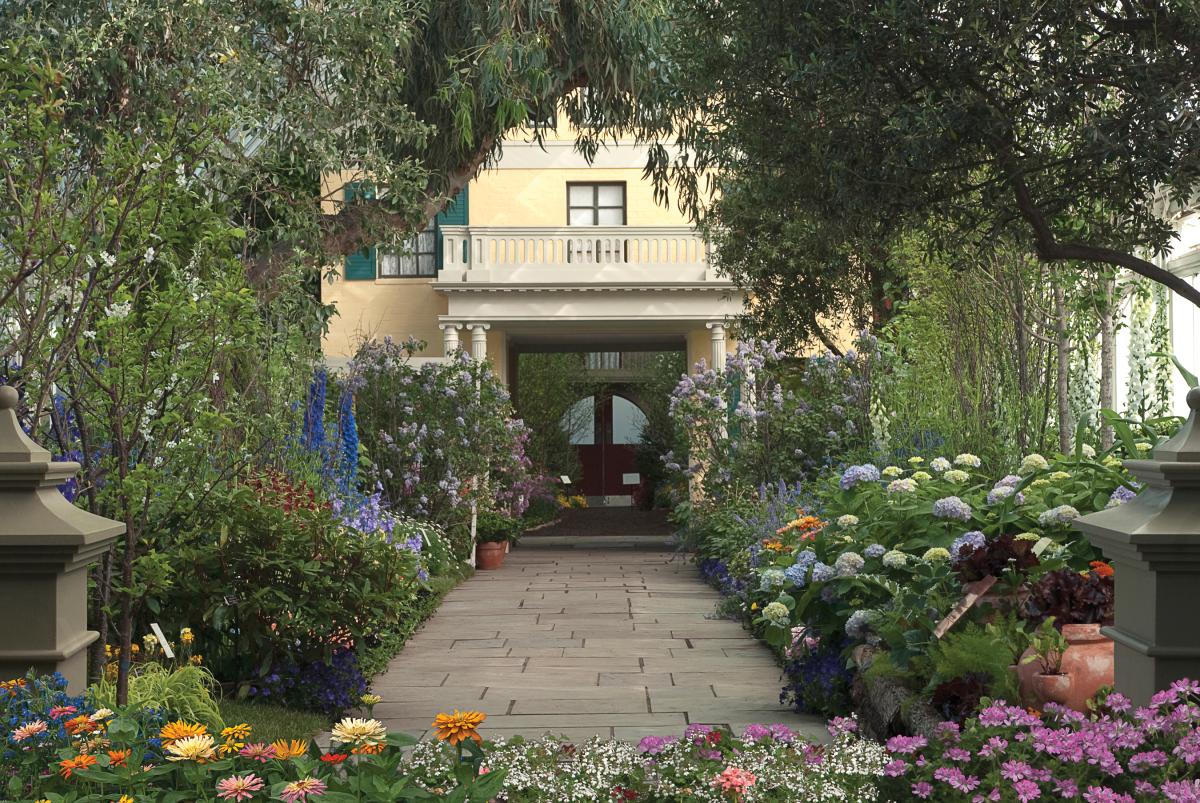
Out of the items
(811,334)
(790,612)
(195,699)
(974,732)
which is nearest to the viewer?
(974,732)

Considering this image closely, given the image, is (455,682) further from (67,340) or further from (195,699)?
(67,340)

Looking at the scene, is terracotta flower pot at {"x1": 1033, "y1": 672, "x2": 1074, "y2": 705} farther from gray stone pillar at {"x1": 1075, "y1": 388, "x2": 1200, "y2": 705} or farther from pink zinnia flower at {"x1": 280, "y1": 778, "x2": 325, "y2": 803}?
pink zinnia flower at {"x1": 280, "y1": 778, "x2": 325, "y2": 803}

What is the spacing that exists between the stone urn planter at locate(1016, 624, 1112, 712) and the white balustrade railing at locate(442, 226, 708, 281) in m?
13.6

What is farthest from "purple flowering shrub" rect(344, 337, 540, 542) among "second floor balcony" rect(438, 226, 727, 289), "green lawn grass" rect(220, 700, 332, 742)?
"green lawn grass" rect(220, 700, 332, 742)

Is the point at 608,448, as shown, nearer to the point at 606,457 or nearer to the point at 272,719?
the point at 606,457

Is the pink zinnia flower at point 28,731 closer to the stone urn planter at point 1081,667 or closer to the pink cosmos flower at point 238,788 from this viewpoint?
the pink cosmos flower at point 238,788

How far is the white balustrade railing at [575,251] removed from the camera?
17.8 m

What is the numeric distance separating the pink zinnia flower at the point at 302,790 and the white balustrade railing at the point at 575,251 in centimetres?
1526

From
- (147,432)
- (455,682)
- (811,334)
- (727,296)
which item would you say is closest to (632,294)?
(727,296)

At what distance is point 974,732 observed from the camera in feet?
9.65

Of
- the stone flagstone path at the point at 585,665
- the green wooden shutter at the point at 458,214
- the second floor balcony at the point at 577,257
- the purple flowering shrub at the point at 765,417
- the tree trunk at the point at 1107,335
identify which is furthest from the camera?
the green wooden shutter at the point at 458,214

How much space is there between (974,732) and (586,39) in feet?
34.4

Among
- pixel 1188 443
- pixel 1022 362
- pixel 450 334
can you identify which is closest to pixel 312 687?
pixel 1188 443

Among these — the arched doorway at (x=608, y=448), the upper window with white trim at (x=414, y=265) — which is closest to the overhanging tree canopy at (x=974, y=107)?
the upper window with white trim at (x=414, y=265)
